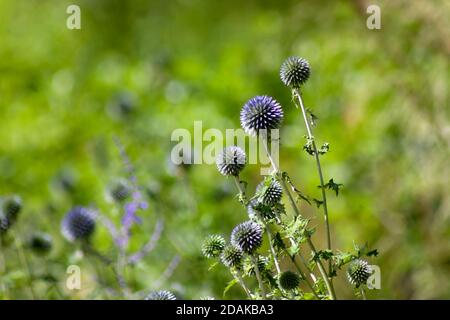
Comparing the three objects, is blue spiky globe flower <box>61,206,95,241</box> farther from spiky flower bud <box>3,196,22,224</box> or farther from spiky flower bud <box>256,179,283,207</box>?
spiky flower bud <box>256,179,283,207</box>

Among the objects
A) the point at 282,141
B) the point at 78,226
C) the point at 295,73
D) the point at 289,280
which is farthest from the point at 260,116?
the point at 282,141

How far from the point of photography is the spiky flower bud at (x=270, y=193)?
6.12ft

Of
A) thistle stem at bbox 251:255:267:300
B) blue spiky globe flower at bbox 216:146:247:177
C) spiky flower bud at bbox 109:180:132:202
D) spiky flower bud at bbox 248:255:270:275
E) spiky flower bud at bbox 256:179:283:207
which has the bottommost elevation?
Result: thistle stem at bbox 251:255:267:300

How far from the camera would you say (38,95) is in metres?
6.83

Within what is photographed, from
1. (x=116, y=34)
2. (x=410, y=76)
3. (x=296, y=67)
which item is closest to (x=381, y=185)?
(x=410, y=76)

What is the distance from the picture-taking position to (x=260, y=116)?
83.0 inches

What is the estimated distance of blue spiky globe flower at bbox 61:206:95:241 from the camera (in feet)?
9.89

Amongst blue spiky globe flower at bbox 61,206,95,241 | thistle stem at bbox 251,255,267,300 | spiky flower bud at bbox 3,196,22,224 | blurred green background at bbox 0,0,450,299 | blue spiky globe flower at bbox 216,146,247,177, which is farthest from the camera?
blurred green background at bbox 0,0,450,299

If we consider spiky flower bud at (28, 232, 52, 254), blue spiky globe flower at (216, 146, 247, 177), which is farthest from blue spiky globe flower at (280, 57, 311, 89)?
spiky flower bud at (28, 232, 52, 254)

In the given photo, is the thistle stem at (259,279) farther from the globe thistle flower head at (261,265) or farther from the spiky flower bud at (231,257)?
the spiky flower bud at (231,257)

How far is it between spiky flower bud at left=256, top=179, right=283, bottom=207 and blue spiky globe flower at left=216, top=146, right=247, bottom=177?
0.10m

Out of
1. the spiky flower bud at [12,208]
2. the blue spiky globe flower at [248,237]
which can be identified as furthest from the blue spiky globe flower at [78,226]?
the blue spiky globe flower at [248,237]

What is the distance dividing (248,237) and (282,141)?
230cm
